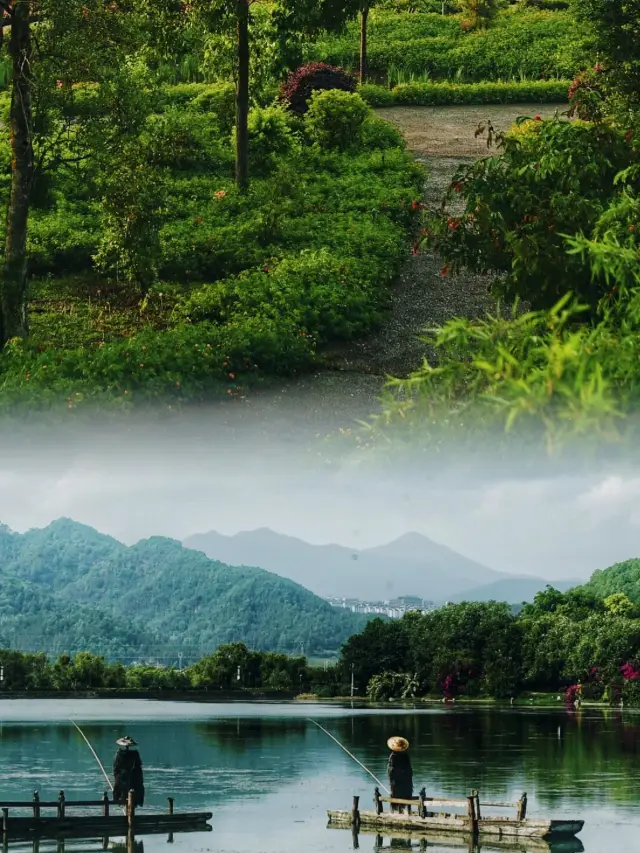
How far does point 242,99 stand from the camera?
16500 mm

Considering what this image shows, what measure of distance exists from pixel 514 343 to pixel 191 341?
22.5 feet

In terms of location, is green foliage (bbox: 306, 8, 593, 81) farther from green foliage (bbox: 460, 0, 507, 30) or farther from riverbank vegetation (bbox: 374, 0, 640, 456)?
riverbank vegetation (bbox: 374, 0, 640, 456)

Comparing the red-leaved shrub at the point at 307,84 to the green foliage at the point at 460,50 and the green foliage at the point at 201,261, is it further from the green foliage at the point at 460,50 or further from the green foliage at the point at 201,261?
the green foliage at the point at 460,50

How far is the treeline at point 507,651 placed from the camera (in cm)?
1287

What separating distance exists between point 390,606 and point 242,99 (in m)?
7.33

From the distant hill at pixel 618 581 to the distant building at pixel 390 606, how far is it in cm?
1329

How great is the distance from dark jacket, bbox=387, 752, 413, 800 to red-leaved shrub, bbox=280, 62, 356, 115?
1192 cm

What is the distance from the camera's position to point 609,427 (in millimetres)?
4566

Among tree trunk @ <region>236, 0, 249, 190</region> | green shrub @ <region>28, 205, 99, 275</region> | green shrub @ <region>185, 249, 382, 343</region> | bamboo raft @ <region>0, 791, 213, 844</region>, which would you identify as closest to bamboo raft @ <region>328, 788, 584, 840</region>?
bamboo raft @ <region>0, 791, 213, 844</region>

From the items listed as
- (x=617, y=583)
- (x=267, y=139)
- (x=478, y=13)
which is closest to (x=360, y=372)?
(x=267, y=139)

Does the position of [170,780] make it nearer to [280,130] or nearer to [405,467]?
[280,130]

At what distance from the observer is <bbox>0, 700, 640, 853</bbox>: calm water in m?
12.5

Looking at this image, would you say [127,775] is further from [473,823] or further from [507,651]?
[507,651]

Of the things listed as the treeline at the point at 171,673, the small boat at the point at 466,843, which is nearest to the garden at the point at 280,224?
the treeline at the point at 171,673
